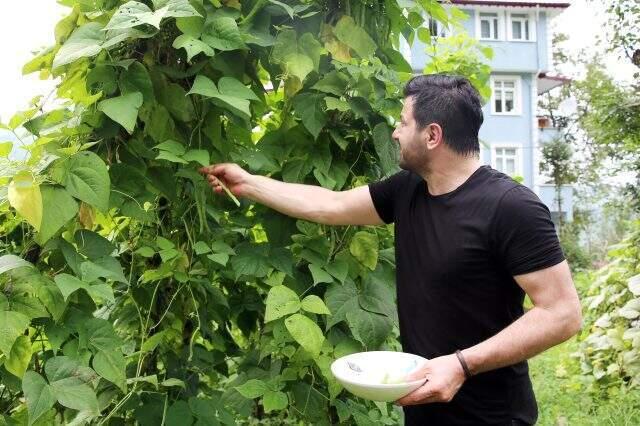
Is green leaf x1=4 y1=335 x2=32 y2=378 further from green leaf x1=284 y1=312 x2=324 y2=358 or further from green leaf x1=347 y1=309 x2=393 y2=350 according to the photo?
green leaf x1=347 y1=309 x2=393 y2=350

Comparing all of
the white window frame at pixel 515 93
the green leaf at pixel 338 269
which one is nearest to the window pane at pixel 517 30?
the white window frame at pixel 515 93

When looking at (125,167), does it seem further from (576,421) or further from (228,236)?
(576,421)

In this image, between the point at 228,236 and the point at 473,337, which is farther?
the point at 228,236

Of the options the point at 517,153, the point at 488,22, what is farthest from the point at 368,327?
Result: the point at 488,22

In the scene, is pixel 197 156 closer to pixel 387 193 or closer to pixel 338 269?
pixel 338 269

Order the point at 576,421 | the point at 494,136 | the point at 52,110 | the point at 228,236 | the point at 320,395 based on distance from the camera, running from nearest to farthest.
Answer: the point at 52,110 < the point at 320,395 < the point at 228,236 < the point at 576,421 < the point at 494,136

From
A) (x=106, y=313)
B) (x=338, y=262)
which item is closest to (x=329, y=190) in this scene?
(x=338, y=262)

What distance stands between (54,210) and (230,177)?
21.9 inches

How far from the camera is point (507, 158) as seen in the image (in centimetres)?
1669

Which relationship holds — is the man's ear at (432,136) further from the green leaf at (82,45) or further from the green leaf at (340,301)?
the green leaf at (82,45)

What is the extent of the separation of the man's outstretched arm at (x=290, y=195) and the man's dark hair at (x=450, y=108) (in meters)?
0.32

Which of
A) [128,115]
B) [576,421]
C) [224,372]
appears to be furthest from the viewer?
[576,421]

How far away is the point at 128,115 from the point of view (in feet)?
4.87

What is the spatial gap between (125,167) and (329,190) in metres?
0.54
